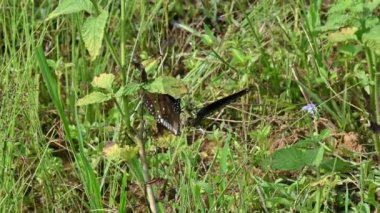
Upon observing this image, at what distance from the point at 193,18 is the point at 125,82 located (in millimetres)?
1423

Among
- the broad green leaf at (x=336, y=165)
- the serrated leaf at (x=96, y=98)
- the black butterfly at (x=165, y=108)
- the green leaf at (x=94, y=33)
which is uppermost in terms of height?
the green leaf at (x=94, y=33)

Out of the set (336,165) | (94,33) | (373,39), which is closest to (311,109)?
(336,165)

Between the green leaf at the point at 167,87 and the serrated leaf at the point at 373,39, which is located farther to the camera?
the serrated leaf at the point at 373,39

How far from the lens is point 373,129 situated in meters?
2.13

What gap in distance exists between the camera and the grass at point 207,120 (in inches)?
76.1

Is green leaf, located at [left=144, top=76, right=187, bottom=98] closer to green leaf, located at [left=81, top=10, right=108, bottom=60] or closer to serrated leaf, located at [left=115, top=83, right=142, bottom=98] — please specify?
serrated leaf, located at [left=115, top=83, right=142, bottom=98]

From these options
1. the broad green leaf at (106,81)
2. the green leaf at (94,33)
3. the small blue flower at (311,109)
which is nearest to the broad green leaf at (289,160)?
the small blue flower at (311,109)

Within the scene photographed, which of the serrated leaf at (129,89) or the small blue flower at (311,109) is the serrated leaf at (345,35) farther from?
the serrated leaf at (129,89)

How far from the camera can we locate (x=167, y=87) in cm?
167

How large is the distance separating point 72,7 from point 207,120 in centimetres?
97

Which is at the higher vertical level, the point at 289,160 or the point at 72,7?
the point at 72,7

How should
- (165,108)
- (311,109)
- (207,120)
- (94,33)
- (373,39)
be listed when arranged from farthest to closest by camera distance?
(207,120), (311,109), (373,39), (165,108), (94,33)

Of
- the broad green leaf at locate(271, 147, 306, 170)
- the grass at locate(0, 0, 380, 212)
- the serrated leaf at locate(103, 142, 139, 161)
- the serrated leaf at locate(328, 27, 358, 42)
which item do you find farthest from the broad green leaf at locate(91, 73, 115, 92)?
the serrated leaf at locate(328, 27, 358, 42)

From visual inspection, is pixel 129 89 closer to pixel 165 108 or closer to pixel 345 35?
pixel 165 108
